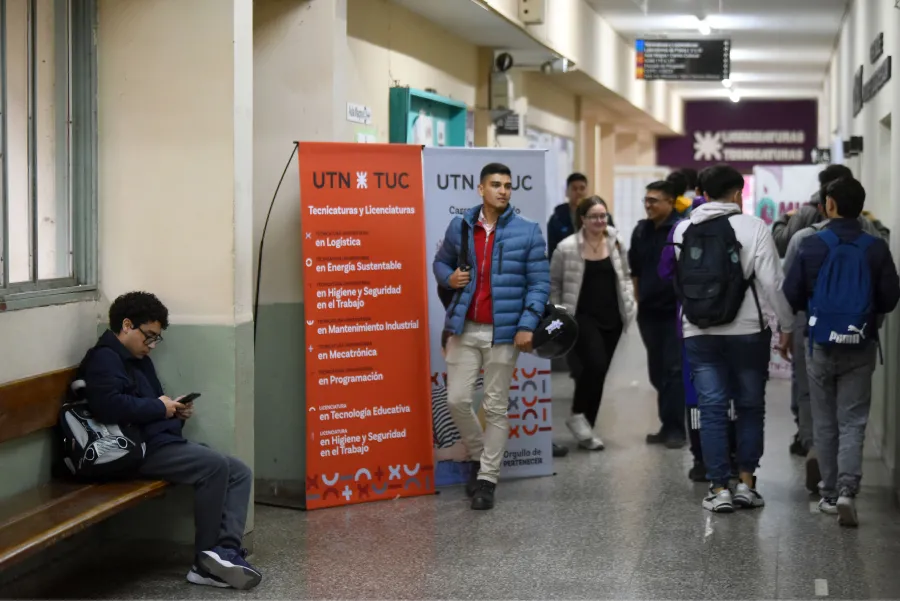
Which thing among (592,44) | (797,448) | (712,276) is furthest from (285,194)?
(592,44)

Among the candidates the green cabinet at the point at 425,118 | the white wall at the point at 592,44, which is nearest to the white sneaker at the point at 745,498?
A: the green cabinet at the point at 425,118

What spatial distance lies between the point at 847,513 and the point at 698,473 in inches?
44.7

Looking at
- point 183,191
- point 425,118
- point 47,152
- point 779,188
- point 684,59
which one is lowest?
point 183,191

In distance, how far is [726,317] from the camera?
5.67 m

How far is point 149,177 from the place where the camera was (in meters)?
4.91

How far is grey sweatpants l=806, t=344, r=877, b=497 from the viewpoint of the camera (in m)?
5.54

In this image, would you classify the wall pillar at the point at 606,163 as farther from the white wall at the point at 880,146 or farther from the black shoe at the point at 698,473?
the black shoe at the point at 698,473

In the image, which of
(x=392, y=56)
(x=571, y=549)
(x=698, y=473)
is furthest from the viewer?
(x=392, y=56)

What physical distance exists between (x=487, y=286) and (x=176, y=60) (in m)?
1.83

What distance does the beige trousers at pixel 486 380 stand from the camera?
5867 mm

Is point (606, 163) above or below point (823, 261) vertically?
above

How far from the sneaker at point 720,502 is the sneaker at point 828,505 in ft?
1.36

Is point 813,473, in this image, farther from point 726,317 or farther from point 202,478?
point 202,478

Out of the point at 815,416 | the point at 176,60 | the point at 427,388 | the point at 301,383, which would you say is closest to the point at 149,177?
the point at 176,60
